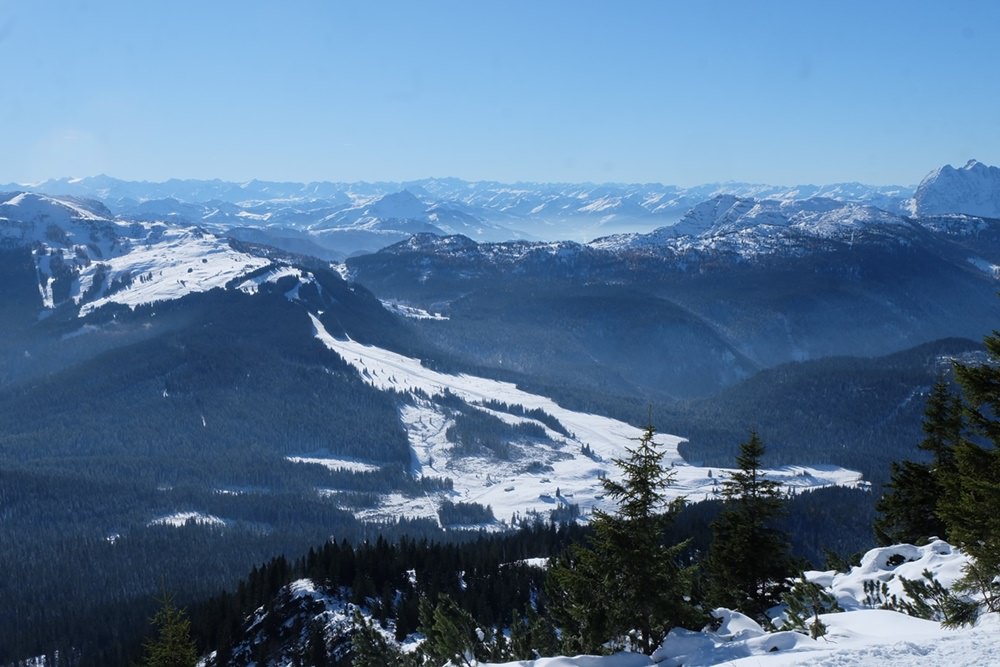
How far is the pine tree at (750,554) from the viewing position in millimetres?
42688

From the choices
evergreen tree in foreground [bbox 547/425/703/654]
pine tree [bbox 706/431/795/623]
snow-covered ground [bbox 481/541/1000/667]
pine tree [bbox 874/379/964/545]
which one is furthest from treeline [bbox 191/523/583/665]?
snow-covered ground [bbox 481/541/1000/667]

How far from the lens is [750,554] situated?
42688 mm

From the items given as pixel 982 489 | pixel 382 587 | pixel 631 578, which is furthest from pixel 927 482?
pixel 382 587

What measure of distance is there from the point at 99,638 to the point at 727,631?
4645 inches

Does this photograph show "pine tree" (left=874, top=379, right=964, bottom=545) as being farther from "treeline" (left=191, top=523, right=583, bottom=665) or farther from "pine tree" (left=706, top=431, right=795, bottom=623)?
"treeline" (left=191, top=523, right=583, bottom=665)

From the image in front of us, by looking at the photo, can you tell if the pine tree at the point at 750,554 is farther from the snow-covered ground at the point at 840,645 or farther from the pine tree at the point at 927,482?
the pine tree at the point at 927,482

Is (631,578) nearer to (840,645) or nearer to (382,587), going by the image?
(840,645)

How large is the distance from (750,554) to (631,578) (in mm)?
13117

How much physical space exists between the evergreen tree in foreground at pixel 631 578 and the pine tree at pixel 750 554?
10.9 m

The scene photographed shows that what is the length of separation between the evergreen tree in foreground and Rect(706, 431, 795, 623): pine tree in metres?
10.9

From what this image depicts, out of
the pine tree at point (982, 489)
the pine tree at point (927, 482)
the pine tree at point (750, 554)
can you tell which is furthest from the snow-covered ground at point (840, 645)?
the pine tree at point (927, 482)

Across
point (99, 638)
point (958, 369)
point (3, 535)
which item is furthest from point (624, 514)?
point (3, 535)

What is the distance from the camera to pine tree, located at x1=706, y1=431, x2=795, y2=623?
42688 millimetres

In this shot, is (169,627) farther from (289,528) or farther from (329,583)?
A: (289,528)
